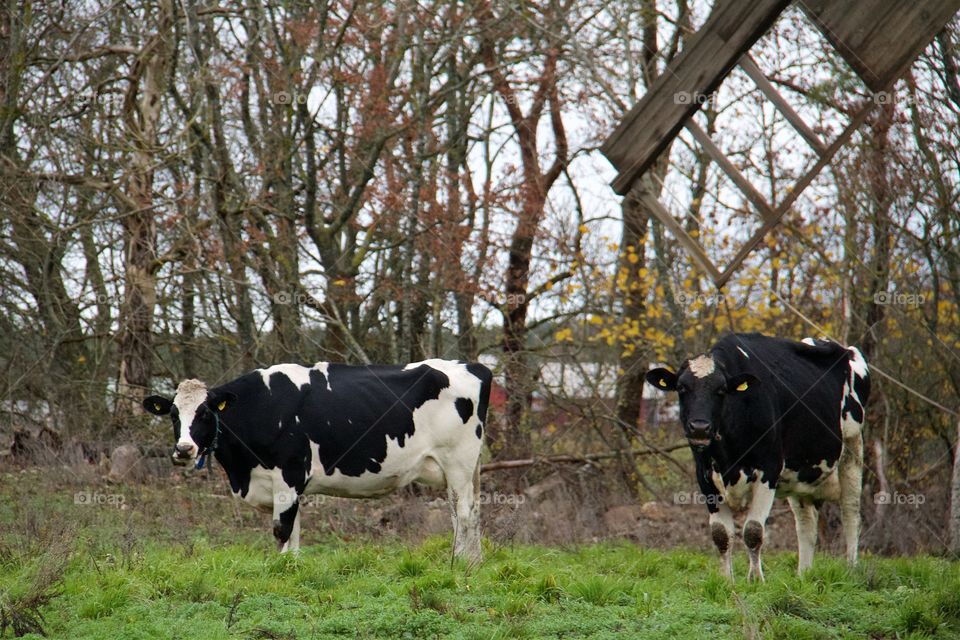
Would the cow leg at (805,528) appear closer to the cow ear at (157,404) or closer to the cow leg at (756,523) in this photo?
the cow leg at (756,523)

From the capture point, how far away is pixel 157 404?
372 inches

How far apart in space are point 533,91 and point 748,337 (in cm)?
972

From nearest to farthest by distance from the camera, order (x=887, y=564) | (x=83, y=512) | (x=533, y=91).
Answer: (x=887, y=564), (x=83, y=512), (x=533, y=91)

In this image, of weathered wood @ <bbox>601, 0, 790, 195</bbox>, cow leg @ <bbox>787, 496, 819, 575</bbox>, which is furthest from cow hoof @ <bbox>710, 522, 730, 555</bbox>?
weathered wood @ <bbox>601, 0, 790, 195</bbox>

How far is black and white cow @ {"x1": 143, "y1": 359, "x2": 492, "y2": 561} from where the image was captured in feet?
29.5

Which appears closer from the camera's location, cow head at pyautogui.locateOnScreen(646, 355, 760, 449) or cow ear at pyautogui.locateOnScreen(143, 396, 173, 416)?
cow head at pyautogui.locateOnScreen(646, 355, 760, 449)

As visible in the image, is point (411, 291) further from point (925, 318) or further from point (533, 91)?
point (925, 318)

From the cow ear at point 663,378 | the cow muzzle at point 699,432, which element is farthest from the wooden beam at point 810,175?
the cow ear at point 663,378

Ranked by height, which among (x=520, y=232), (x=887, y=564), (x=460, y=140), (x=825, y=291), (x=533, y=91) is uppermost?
(x=533, y=91)

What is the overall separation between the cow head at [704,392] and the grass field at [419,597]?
3.76ft

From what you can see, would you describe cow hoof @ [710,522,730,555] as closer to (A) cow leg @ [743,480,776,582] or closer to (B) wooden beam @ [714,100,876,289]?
(A) cow leg @ [743,480,776,582]

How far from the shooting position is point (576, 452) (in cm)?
1464

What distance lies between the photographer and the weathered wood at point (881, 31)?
5.86 meters

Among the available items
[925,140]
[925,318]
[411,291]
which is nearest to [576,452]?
[411,291]
